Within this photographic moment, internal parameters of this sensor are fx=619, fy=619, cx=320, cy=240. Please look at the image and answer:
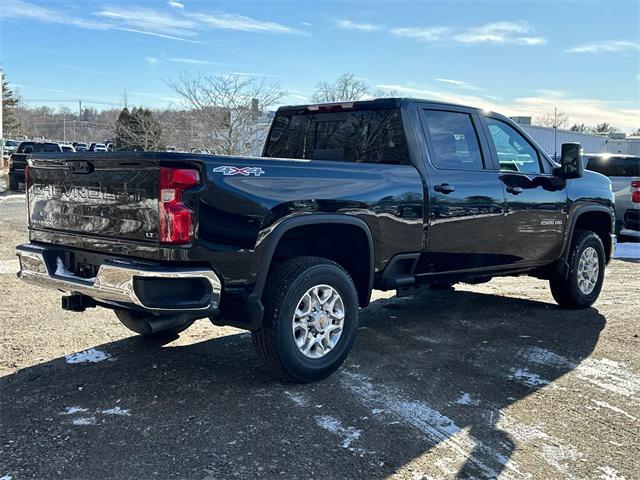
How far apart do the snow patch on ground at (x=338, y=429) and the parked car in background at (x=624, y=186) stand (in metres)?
9.51

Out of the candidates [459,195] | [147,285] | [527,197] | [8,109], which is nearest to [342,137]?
[459,195]

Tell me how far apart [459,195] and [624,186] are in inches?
343

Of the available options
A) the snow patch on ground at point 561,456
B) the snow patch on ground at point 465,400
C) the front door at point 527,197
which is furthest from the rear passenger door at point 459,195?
the snow patch on ground at point 561,456

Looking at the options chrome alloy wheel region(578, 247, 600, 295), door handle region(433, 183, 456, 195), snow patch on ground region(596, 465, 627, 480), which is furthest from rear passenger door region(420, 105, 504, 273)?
snow patch on ground region(596, 465, 627, 480)

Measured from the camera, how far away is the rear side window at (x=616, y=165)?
13102mm

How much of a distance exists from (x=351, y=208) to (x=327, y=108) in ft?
5.02

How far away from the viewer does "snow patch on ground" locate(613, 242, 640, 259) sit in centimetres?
1108

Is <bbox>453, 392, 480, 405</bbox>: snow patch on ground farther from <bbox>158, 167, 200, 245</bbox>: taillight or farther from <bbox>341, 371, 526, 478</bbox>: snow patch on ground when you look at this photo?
<bbox>158, 167, 200, 245</bbox>: taillight

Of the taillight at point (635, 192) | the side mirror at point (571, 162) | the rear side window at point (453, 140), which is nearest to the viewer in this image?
the rear side window at point (453, 140)

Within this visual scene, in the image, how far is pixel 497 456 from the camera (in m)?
3.27

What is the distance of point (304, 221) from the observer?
411cm

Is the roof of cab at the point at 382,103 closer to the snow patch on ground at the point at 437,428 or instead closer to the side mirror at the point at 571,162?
the side mirror at the point at 571,162

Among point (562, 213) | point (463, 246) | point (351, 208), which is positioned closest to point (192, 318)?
point (351, 208)

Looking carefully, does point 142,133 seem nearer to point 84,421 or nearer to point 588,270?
point 588,270
